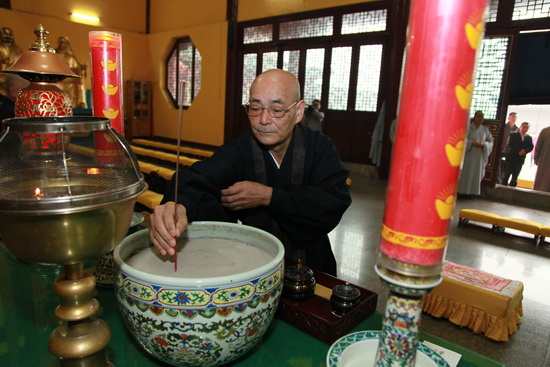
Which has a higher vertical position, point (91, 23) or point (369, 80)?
point (91, 23)

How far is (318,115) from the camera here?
7.18 metres

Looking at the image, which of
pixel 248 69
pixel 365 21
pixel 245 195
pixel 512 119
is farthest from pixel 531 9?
pixel 245 195

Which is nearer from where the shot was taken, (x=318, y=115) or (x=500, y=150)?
(x=500, y=150)

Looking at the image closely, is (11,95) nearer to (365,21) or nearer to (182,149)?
(182,149)

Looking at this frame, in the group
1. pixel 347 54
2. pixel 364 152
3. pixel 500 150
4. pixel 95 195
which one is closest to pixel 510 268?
pixel 500 150

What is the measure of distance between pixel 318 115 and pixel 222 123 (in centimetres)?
317

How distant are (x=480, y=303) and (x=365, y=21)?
19.5 feet

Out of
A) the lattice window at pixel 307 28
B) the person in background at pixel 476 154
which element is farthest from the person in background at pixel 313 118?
the person in background at pixel 476 154

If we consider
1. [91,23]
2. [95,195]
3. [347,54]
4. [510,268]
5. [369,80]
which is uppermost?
[91,23]

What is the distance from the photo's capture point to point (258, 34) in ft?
28.4

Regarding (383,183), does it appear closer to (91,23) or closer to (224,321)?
(224,321)

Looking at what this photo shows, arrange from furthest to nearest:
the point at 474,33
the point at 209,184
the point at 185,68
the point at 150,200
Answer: the point at 185,68 < the point at 150,200 < the point at 209,184 < the point at 474,33

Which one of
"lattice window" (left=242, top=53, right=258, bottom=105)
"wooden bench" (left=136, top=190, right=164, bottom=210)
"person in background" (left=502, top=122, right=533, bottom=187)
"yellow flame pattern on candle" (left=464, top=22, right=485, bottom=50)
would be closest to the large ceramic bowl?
"yellow flame pattern on candle" (left=464, top=22, right=485, bottom=50)

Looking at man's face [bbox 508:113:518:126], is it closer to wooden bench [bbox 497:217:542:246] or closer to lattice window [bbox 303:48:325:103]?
wooden bench [bbox 497:217:542:246]
